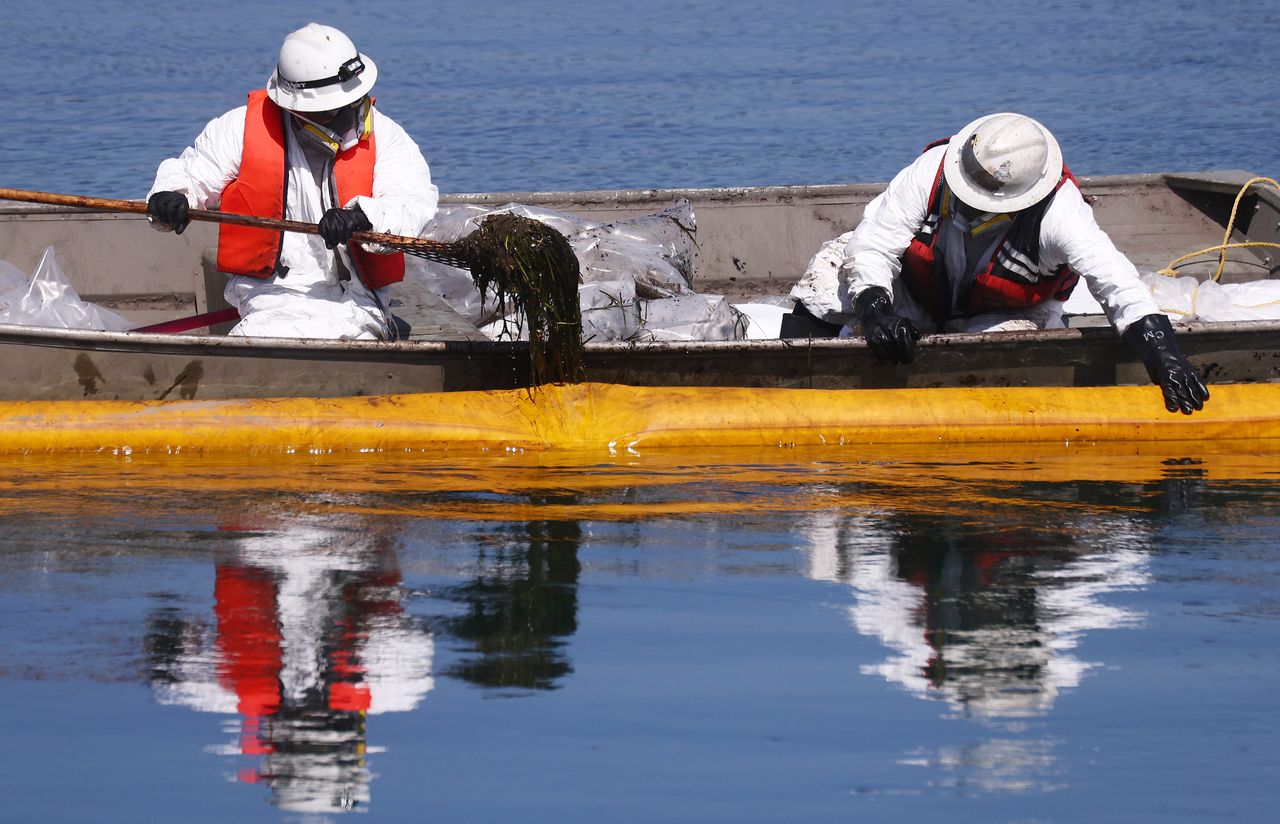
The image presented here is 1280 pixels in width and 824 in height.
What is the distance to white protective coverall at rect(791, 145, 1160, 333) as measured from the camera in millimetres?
6988

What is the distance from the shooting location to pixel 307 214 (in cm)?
739

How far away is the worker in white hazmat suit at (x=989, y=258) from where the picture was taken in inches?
273

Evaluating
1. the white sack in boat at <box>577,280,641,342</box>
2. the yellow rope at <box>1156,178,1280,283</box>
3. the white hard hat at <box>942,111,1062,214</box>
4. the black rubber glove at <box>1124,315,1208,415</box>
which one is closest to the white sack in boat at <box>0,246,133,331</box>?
the white sack in boat at <box>577,280,641,342</box>

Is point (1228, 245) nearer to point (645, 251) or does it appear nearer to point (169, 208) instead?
point (645, 251)

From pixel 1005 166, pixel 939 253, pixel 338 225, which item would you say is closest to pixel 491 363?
pixel 338 225

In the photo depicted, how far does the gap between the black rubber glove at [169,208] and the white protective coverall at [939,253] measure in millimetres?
2830

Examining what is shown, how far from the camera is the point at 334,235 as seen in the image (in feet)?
22.6

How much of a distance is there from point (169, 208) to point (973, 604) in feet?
12.1

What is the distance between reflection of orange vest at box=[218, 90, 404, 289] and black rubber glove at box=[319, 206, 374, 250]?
38cm

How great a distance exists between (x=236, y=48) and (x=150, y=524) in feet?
77.9

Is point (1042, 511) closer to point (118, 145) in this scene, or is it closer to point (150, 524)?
point (150, 524)

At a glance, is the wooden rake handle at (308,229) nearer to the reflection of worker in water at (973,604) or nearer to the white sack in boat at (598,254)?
the white sack in boat at (598,254)

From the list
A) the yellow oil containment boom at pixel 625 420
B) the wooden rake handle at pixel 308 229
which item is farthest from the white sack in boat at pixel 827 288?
the wooden rake handle at pixel 308 229

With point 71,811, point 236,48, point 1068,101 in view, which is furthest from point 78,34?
point 71,811
